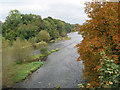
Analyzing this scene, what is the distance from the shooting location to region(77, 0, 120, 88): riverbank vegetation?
4715 millimetres

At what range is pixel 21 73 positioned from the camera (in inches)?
638

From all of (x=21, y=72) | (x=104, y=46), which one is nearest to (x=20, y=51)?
(x=21, y=72)

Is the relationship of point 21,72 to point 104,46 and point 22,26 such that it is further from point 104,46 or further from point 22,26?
point 22,26

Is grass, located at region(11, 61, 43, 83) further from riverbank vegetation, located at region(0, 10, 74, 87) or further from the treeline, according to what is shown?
the treeline

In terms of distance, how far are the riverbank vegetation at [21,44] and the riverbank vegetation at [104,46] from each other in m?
9.74

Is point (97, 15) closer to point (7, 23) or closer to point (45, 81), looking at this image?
point (45, 81)

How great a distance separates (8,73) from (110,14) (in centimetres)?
1139

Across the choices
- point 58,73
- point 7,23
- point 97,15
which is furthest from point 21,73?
point 7,23

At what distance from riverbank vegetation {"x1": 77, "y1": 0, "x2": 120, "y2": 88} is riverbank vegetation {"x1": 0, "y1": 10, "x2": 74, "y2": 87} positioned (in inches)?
384

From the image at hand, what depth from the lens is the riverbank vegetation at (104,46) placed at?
471 cm

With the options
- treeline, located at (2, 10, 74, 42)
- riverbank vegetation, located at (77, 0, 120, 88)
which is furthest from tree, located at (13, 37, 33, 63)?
treeline, located at (2, 10, 74, 42)

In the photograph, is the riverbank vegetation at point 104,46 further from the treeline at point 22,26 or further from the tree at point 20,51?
the treeline at point 22,26

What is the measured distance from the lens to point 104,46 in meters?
5.37

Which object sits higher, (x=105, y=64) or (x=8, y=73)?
(x=105, y=64)
